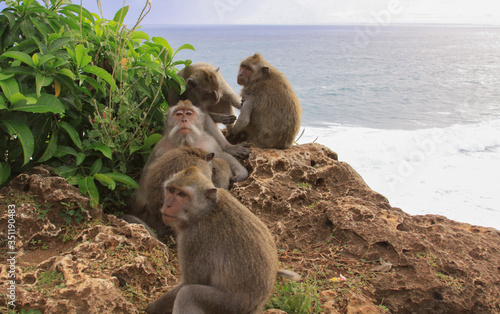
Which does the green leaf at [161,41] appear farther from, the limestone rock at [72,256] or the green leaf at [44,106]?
the limestone rock at [72,256]

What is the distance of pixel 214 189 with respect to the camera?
11.8 ft

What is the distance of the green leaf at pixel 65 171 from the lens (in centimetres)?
481

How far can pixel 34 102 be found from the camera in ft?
13.5

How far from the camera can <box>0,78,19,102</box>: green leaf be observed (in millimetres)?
4250

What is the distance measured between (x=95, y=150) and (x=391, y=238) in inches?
136

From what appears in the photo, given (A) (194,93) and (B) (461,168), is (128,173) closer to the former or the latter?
(A) (194,93)

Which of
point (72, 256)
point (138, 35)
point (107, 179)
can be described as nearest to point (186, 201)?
point (72, 256)

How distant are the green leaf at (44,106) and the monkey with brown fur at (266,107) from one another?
2.84 m

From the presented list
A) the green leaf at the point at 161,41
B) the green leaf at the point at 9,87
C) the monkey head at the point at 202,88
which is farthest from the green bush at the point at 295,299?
the green leaf at the point at 161,41

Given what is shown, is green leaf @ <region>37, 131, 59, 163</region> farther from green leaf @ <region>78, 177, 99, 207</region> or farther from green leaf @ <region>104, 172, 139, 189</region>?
green leaf @ <region>104, 172, 139, 189</region>

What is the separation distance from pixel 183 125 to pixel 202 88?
1.32 metres

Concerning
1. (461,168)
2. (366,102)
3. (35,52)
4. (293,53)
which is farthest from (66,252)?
(293,53)

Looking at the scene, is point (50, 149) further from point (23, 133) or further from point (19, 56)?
point (19, 56)

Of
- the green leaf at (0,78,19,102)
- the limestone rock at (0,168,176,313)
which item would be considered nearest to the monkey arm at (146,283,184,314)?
the limestone rock at (0,168,176,313)
